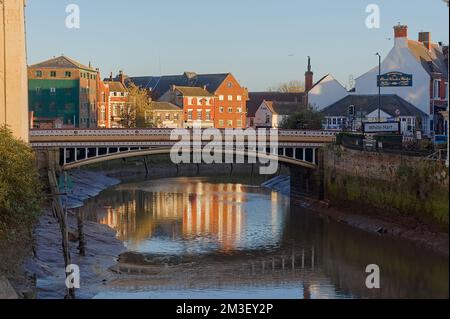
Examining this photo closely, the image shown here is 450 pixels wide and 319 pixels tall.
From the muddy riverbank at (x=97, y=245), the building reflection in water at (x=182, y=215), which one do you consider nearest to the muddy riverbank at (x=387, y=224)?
the muddy riverbank at (x=97, y=245)

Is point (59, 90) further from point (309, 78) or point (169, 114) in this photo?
point (309, 78)

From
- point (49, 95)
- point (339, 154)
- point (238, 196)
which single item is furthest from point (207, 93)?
point (339, 154)

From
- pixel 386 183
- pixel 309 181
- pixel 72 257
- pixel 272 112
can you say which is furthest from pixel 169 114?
pixel 72 257

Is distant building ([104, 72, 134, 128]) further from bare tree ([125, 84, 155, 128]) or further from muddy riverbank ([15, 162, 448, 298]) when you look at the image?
muddy riverbank ([15, 162, 448, 298])

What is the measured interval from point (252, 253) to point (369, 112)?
42.5m

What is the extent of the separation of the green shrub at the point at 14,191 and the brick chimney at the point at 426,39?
59582 mm

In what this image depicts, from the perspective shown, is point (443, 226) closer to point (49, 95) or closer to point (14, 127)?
point (14, 127)

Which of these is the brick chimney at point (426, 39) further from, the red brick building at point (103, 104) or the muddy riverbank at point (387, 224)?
the red brick building at point (103, 104)

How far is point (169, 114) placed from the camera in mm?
125688

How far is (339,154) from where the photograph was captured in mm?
62188

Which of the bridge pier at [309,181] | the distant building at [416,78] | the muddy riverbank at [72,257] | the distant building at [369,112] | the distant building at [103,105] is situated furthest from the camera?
the distant building at [103,105]

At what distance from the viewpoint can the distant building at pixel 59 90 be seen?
346 ft
